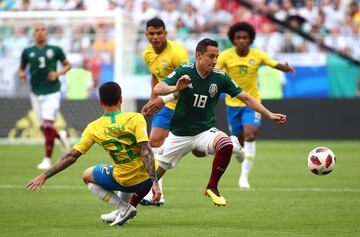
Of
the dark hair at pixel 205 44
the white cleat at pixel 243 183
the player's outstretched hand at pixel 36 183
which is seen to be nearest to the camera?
the player's outstretched hand at pixel 36 183

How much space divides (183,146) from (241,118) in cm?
404

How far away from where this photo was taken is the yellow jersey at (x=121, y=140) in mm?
9336

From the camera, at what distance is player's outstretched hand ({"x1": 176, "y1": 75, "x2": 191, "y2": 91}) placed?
9.66 metres

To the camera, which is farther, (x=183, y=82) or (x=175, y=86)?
(x=175, y=86)

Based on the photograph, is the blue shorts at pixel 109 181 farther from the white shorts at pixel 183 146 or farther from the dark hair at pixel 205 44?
the dark hair at pixel 205 44

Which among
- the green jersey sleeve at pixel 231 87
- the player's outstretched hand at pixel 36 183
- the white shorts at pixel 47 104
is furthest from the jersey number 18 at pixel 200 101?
the white shorts at pixel 47 104

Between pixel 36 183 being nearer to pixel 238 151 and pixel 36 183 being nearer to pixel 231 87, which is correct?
pixel 231 87

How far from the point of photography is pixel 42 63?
18656 millimetres

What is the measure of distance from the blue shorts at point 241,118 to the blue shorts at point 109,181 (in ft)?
17.0

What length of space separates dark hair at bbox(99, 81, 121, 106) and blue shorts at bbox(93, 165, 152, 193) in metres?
0.72

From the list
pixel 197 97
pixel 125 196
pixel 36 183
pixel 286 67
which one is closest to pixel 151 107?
pixel 197 97

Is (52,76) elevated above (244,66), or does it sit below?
below

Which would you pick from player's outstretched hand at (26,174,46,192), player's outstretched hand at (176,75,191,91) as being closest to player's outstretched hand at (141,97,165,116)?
player's outstretched hand at (176,75,191,91)

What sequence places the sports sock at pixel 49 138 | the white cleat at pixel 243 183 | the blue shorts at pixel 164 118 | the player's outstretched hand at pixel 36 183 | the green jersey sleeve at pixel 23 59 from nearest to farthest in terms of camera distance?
the player's outstretched hand at pixel 36 183, the blue shorts at pixel 164 118, the white cleat at pixel 243 183, the sports sock at pixel 49 138, the green jersey sleeve at pixel 23 59
